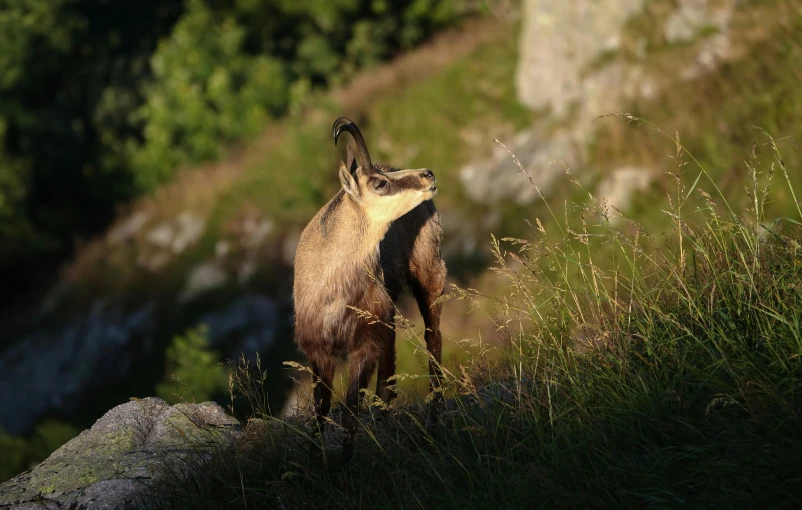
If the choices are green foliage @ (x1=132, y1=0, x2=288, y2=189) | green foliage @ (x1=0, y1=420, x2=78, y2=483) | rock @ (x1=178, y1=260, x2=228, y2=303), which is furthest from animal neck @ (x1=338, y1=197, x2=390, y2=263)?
green foliage @ (x1=132, y1=0, x2=288, y2=189)

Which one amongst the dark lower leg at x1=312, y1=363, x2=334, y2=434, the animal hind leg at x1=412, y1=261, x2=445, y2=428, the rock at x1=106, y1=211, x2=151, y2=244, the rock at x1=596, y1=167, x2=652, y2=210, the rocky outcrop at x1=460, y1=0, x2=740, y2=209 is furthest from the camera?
the rock at x1=106, y1=211, x2=151, y2=244

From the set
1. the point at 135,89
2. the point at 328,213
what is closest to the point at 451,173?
the point at 328,213

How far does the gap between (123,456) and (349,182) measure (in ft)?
7.85

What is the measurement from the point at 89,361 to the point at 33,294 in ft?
21.6

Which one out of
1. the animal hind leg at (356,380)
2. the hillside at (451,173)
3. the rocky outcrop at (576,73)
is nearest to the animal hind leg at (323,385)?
the animal hind leg at (356,380)

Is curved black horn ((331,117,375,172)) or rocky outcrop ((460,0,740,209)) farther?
rocky outcrop ((460,0,740,209))

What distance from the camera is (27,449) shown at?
54.7ft

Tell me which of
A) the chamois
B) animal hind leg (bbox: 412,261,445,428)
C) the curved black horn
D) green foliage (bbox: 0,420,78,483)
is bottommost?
green foliage (bbox: 0,420,78,483)

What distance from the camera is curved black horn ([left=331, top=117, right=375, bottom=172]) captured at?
586 centimetres

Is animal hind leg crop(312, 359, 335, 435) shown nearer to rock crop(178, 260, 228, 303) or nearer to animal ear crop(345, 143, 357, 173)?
animal ear crop(345, 143, 357, 173)

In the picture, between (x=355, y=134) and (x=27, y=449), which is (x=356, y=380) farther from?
(x=27, y=449)

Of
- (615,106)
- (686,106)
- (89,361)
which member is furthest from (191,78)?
(686,106)

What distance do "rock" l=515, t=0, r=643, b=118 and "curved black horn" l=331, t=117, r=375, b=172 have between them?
14.0 meters

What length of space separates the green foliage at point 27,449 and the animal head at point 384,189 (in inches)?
451
